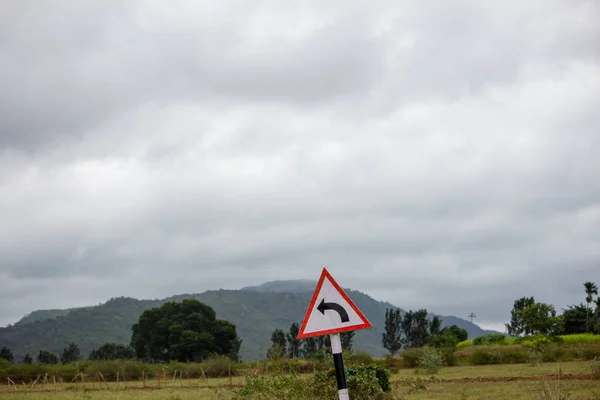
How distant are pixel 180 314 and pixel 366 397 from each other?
269ft

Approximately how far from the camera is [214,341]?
87125 mm

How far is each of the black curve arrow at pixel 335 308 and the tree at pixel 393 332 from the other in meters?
88.1

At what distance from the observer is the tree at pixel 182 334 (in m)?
85.5

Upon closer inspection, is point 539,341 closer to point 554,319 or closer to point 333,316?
point 554,319

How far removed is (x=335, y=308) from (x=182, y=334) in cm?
8161

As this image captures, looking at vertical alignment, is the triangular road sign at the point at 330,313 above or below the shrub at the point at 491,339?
above

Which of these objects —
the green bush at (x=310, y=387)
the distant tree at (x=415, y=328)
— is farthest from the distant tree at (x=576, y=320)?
the green bush at (x=310, y=387)

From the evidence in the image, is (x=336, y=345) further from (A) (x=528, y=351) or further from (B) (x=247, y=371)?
(A) (x=528, y=351)

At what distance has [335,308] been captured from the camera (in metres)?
8.18

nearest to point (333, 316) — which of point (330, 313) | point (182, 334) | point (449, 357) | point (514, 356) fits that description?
point (330, 313)

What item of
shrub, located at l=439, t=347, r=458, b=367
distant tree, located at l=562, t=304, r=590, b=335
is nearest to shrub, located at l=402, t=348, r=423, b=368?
shrub, located at l=439, t=347, r=458, b=367

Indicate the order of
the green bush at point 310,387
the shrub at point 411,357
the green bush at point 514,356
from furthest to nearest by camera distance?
the shrub at point 411,357
the green bush at point 514,356
the green bush at point 310,387

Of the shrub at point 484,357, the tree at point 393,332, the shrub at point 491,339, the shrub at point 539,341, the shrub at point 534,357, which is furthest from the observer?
the tree at point 393,332

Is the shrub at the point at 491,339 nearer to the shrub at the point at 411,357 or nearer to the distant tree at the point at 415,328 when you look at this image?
the shrub at the point at 411,357
